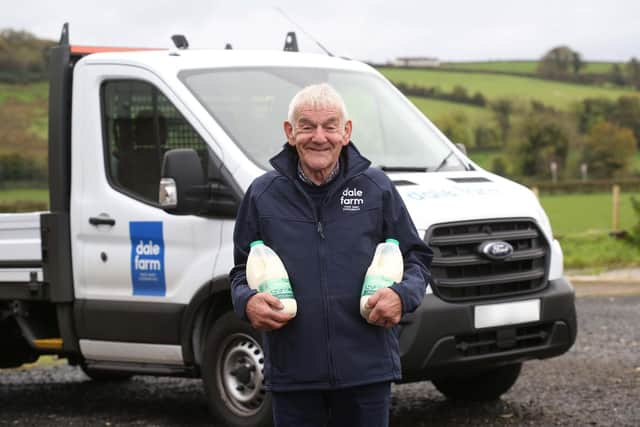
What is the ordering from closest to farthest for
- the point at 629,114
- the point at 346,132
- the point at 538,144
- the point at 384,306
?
the point at 384,306, the point at 346,132, the point at 538,144, the point at 629,114

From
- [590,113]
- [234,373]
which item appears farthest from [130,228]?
[590,113]

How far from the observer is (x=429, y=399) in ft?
29.9

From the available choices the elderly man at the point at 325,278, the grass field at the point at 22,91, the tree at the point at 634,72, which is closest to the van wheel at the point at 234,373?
the grass field at the point at 22,91

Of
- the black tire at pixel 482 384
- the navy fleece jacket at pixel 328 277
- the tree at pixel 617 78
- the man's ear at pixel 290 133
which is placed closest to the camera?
the navy fleece jacket at pixel 328 277

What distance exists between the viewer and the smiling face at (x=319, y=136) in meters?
4.35

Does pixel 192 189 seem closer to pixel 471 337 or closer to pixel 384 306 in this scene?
pixel 471 337

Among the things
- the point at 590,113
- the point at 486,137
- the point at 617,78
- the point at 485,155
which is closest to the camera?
the point at 485,155

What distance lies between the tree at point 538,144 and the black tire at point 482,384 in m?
72.8

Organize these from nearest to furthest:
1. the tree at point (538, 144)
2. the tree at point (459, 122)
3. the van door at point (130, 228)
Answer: the van door at point (130, 228), the tree at point (459, 122), the tree at point (538, 144)

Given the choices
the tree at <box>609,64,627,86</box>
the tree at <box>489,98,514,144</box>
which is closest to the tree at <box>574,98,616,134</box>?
the tree at <box>609,64,627,86</box>

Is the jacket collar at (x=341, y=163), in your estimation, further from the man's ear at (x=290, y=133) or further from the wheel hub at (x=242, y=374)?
the wheel hub at (x=242, y=374)

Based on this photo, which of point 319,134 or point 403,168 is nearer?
point 319,134

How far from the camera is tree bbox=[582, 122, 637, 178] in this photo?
82.8 m

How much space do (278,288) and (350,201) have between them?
0.38 metres
